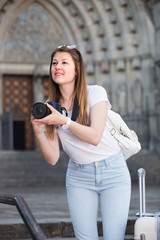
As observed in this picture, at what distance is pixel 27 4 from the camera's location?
16.6m

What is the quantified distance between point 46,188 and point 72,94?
26.0ft

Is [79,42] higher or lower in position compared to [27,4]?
lower

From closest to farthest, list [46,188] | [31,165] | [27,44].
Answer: [46,188] < [31,165] < [27,44]

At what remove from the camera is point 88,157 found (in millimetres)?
3053

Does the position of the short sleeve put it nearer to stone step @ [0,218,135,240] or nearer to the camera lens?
the camera lens

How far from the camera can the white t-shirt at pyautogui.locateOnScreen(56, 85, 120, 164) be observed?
120 inches

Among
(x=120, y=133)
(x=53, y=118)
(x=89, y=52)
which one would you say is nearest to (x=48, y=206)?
(x=120, y=133)

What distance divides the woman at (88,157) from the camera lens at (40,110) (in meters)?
0.15

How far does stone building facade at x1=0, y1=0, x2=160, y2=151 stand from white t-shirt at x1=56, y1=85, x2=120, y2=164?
1207cm

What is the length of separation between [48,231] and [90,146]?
281 centimetres

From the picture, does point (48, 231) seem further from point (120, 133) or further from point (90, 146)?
point (90, 146)

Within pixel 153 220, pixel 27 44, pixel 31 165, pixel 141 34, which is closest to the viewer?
pixel 153 220

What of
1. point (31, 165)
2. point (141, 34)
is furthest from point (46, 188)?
point (141, 34)

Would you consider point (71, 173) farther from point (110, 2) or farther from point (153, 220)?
point (110, 2)
